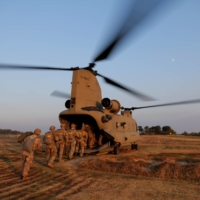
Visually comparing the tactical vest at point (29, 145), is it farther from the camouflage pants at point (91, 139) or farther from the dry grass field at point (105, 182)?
the camouflage pants at point (91, 139)

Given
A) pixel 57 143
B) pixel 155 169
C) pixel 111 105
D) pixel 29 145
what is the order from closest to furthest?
pixel 29 145
pixel 155 169
pixel 57 143
pixel 111 105

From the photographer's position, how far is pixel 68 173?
855 cm

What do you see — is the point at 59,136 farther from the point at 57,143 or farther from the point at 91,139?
the point at 91,139

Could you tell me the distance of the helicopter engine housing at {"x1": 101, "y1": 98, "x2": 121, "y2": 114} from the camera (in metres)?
15.9

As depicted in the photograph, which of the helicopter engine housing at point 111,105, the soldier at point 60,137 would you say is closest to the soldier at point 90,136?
the helicopter engine housing at point 111,105

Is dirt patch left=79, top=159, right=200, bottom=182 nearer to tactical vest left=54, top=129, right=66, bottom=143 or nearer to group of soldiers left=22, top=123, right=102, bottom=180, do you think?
group of soldiers left=22, top=123, right=102, bottom=180

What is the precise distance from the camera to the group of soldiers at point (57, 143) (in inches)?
305

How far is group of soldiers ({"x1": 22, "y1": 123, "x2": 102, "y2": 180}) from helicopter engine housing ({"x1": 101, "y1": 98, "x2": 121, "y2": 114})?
1922 millimetres

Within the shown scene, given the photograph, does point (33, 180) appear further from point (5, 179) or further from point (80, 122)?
point (80, 122)

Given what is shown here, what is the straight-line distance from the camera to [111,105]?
1605 cm

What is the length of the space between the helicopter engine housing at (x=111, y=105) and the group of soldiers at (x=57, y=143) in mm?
1922

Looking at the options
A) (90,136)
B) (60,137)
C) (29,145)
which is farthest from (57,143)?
(29,145)

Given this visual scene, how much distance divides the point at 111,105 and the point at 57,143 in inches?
211

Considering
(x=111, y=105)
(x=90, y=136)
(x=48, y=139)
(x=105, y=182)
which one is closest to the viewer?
(x=105, y=182)
